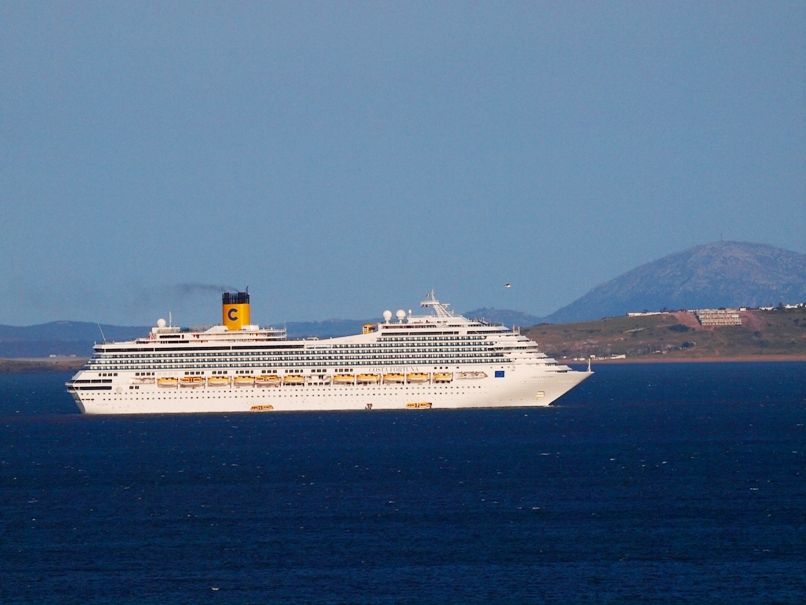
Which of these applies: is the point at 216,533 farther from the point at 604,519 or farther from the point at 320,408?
the point at 320,408

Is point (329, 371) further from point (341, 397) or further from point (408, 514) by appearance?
point (408, 514)

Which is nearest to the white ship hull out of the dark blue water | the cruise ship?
the cruise ship

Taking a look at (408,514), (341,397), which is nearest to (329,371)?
(341,397)

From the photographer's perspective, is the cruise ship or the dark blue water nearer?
the dark blue water

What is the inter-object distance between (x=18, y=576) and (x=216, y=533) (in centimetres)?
927

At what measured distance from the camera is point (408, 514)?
63125mm

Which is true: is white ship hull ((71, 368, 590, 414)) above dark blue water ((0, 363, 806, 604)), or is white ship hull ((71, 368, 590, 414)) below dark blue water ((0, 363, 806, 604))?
above

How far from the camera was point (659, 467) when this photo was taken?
259 ft

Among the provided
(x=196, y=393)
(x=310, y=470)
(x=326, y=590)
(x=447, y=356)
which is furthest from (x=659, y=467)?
(x=196, y=393)

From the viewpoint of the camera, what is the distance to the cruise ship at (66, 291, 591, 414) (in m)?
119

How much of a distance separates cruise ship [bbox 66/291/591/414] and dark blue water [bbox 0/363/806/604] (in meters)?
10.2

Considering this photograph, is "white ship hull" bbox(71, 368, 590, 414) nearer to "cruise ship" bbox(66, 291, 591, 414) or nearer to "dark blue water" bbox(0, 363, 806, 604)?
"cruise ship" bbox(66, 291, 591, 414)

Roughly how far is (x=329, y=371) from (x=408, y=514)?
5845cm

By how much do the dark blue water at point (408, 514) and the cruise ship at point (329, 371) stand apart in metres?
10.2
